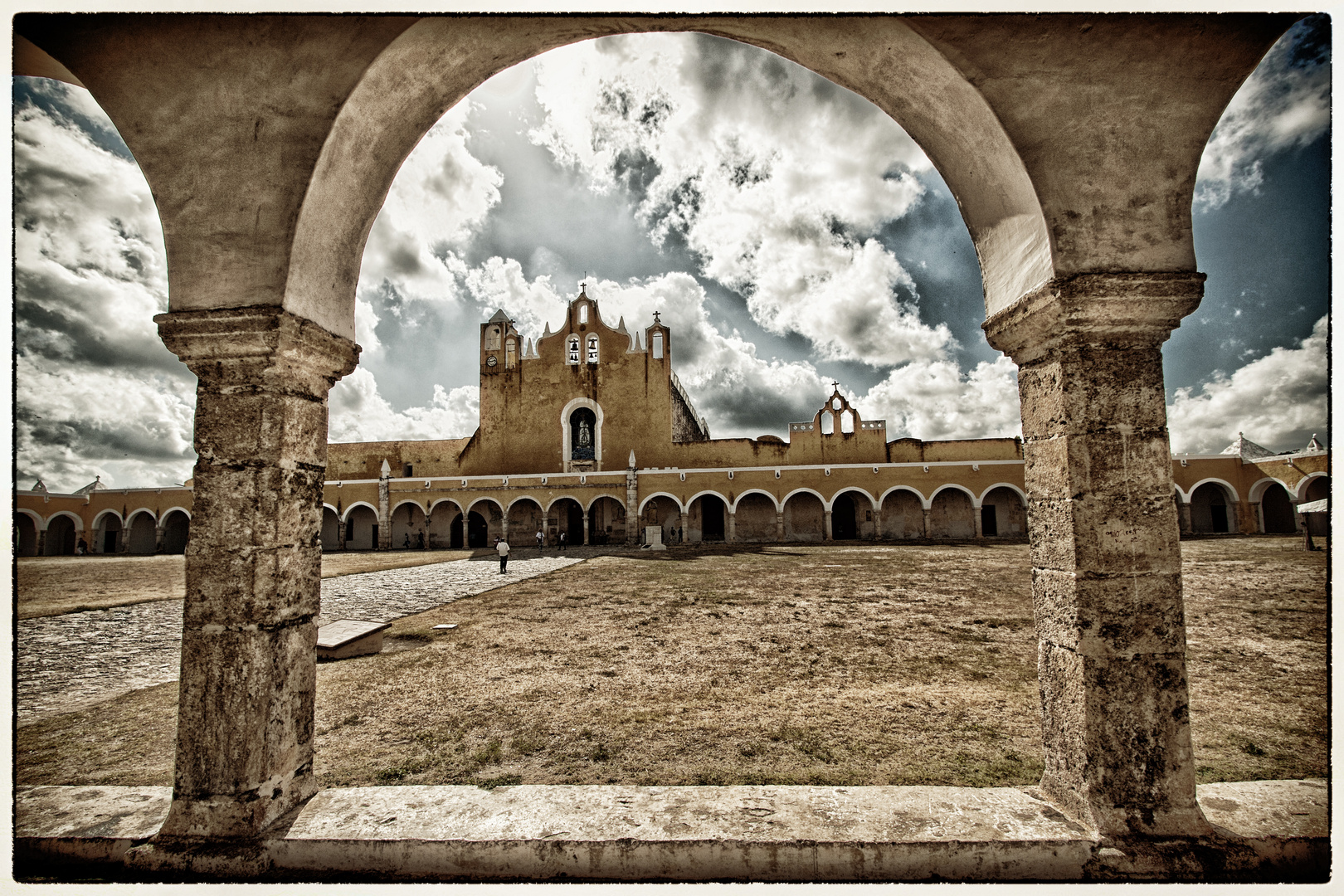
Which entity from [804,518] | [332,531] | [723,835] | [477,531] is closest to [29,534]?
[332,531]

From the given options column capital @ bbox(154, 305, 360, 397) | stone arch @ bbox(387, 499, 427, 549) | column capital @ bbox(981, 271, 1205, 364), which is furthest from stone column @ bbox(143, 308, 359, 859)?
stone arch @ bbox(387, 499, 427, 549)

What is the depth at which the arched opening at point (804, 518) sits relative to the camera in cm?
2609

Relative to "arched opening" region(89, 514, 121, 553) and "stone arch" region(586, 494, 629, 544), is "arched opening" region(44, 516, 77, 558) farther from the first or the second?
"stone arch" region(586, 494, 629, 544)

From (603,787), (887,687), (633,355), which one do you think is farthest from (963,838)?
(633,355)

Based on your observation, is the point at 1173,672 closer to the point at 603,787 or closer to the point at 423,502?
the point at 603,787

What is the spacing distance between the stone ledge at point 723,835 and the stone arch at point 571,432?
25.5 m

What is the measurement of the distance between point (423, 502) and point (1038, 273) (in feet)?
90.2

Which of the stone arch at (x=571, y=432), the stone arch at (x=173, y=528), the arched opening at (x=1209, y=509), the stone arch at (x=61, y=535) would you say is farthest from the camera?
the stone arch at (x=61, y=535)

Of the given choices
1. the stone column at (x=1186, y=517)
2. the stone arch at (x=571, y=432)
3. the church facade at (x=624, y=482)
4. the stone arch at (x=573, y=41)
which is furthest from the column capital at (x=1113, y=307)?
the stone column at (x=1186, y=517)

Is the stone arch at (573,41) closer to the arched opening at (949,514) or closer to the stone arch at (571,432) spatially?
the arched opening at (949,514)

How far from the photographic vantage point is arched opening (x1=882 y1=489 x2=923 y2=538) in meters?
25.8

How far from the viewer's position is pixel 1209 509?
25844mm

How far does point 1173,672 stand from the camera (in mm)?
2158

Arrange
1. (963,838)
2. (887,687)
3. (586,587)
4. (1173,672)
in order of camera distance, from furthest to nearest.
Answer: (586,587), (887,687), (1173,672), (963,838)
